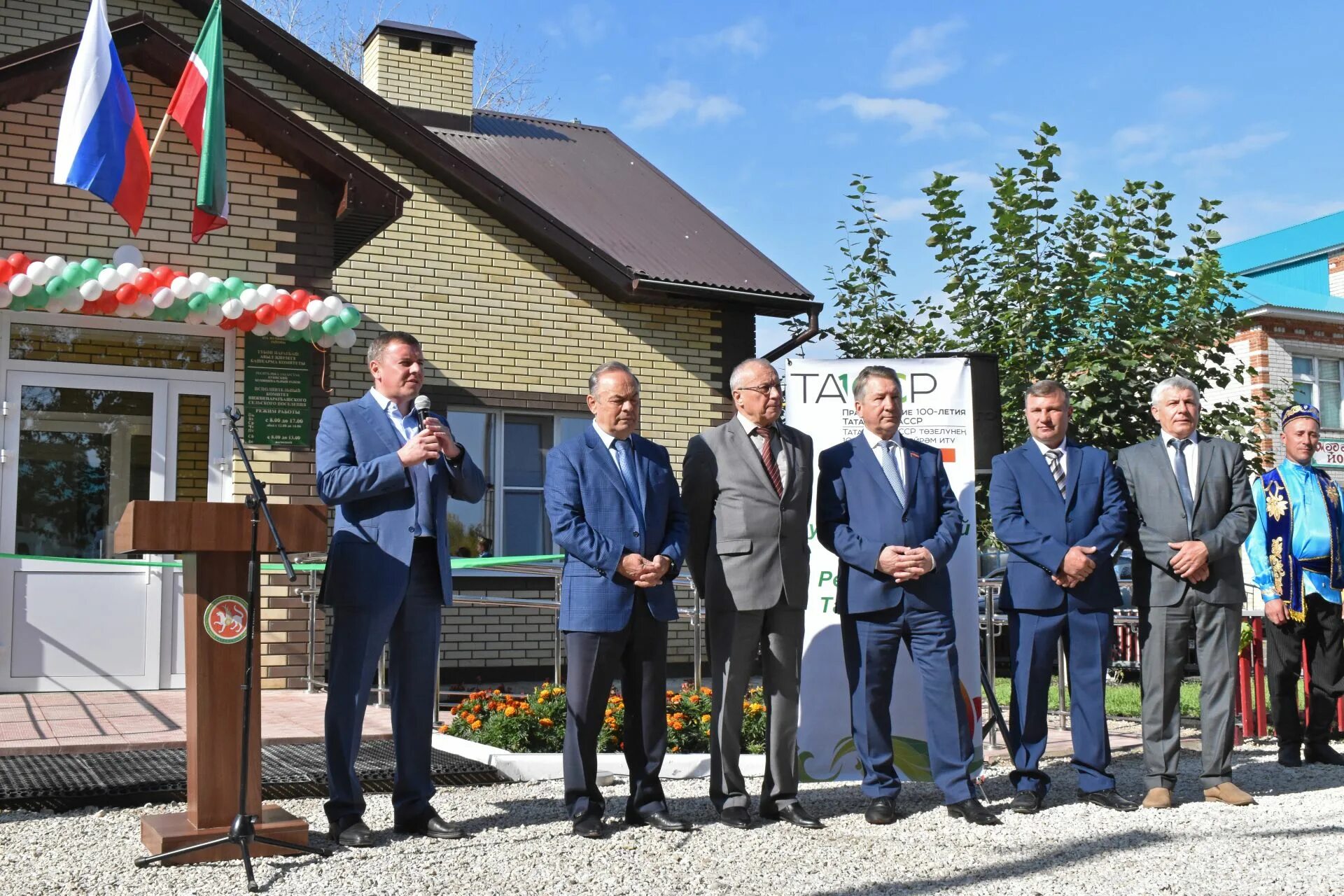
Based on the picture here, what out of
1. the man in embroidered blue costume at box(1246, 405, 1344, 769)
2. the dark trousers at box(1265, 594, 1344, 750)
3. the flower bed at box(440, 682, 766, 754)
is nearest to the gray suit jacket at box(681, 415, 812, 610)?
the flower bed at box(440, 682, 766, 754)

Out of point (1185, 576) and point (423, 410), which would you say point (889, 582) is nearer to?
point (1185, 576)

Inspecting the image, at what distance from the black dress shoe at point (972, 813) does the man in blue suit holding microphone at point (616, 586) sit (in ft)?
3.95

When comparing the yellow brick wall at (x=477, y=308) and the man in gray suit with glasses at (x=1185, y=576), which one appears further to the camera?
the yellow brick wall at (x=477, y=308)

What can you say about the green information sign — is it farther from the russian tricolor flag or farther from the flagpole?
the flagpole

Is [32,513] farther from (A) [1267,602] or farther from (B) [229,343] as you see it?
(A) [1267,602]

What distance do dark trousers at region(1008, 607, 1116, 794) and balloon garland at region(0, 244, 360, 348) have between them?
18.3ft

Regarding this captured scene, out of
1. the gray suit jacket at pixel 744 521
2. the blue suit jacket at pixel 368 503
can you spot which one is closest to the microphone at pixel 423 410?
the blue suit jacket at pixel 368 503

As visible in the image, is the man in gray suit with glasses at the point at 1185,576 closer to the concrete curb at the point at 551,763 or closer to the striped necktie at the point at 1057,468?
the striped necktie at the point at 1057,468

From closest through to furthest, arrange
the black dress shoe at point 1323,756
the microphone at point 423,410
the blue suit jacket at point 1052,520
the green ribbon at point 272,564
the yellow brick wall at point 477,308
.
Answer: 1. the microphone at point 423,410
2. the blue suit jacket at point 1052,520
3. the black dress shoe at point 1323,756
4. the green ribbon at point 272,564
5. the yellow brick wall at point 477,308

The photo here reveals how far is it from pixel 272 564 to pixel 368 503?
Answer: 4.73 metres

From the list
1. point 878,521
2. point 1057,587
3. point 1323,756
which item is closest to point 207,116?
point 878,521

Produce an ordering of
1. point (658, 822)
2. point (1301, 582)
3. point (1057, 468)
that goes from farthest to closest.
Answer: point (1301, 582)
point (1057, 468)
point (658, 822)

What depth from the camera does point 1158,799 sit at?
18.9ft

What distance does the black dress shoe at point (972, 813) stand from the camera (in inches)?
212
